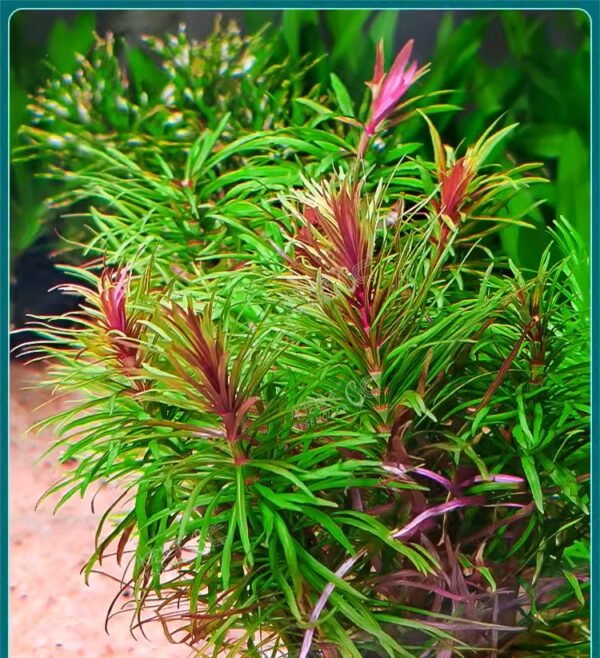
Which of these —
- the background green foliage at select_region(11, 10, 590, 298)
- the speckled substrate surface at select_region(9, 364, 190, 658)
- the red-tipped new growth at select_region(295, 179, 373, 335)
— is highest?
the background green foliage at select_region(11, 10, 590, 298)

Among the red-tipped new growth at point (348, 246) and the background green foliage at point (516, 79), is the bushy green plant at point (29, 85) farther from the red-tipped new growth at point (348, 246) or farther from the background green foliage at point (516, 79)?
the red-tipped new growth at point (348, 246)

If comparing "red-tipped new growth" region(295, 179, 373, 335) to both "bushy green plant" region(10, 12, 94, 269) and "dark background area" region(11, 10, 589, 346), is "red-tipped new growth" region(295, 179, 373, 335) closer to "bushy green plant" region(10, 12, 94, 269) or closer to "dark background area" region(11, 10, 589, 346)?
"dark background area" region(11, 10, 589, 346)

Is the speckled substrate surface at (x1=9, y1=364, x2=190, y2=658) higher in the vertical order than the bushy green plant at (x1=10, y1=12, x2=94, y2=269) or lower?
lower

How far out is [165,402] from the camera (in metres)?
0.63

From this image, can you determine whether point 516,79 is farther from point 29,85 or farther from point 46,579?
point 46,579

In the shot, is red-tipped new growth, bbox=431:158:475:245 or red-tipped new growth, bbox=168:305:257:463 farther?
red-tipped new growth, bbox=431:158:475:245

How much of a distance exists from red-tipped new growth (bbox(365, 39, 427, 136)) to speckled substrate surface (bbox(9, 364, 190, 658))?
41 cm

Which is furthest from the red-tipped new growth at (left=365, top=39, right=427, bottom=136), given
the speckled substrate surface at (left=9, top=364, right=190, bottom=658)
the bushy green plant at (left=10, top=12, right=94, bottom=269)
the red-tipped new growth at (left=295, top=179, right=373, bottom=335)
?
the speckled substrate surface at (left=9, top=364, right=190, bottom=658)

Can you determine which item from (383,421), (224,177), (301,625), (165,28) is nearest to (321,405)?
(383,421)

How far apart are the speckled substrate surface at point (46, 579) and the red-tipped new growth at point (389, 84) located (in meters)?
0.41

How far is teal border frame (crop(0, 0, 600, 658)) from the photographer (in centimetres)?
75

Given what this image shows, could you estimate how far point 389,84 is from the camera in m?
0.78
